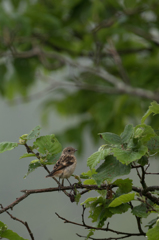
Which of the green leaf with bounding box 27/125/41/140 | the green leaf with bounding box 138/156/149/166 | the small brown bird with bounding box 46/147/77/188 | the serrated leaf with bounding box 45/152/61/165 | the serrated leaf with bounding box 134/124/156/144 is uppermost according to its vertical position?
the small brown bird with bounding box 46/147/77/188

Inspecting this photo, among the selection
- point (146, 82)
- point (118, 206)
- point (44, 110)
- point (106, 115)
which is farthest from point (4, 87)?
point (118, 206)

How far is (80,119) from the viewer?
14.0 metres

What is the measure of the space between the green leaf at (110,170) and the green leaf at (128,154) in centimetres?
12

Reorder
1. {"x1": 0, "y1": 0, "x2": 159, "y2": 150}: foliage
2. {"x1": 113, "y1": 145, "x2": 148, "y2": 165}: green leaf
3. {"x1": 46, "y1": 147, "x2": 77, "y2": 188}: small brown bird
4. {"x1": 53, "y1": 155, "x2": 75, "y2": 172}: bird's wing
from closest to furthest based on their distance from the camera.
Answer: {"x1": 113, "y1": 145, "x2": 148, "y2": 165}: green leaf → {"x1": 46, "y1": 147, "x2": 77, "y2": 188}: small brown bird → {"x1": 53, "y1": 155, "x2": 75, "y2": 172}: bird's wing → {"x1": 0, "y1": 0, "x2": 159, "y2": 150}: foliage

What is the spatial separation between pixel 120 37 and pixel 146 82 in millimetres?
2130

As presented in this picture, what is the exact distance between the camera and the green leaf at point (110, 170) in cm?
250

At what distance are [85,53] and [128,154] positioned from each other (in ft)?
36.3

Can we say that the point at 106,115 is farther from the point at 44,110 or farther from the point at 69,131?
the point at 44,110

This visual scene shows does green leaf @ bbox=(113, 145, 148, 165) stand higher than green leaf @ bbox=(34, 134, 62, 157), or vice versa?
green leaf @ bbox=(34, 134, 62, 157)

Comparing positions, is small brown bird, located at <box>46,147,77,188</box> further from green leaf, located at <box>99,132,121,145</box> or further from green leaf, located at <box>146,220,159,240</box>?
green leaf, located at <box>146,220,159,240</box>

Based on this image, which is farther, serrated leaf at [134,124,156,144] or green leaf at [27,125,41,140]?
green leaf at [27,125,41,140]

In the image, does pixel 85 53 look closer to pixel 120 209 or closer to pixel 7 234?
pixel 120 209

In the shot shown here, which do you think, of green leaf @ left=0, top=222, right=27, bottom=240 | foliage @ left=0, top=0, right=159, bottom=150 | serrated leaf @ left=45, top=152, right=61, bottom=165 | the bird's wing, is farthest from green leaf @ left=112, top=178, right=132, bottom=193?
foliage @ left=0, top=0, right=159, bottom=150

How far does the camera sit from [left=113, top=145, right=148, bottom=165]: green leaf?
7.87 feet
